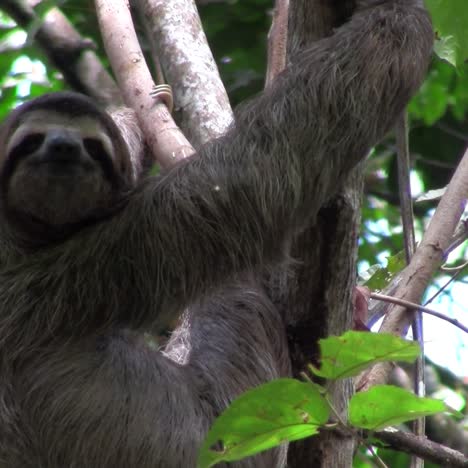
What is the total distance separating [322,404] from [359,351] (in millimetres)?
241

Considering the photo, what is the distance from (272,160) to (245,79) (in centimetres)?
507

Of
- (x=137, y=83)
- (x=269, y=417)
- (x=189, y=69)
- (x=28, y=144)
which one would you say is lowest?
(x=269, y=417)

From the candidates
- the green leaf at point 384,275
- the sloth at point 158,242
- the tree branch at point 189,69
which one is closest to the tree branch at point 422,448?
the sloth at point 158,242

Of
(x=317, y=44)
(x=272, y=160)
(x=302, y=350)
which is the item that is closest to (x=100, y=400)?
(x=302, y=350)

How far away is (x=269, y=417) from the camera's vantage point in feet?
11.6

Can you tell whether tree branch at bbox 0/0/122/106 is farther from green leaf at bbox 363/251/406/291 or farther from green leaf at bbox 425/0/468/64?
green leaf at bbox 425/0/468/64

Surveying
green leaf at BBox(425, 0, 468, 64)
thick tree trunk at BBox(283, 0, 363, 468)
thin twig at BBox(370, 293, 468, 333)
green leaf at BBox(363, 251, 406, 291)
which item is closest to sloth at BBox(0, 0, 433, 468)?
thick tree trunk at BBox(283, 0, 363, 468)

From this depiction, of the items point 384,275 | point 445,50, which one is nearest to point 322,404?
point 445,50

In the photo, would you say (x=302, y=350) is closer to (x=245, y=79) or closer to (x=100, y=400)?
(x=100, y=400)

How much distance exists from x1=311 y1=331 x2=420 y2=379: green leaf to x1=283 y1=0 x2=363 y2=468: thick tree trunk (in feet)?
4.98

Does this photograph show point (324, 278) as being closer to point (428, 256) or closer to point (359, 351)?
point (428, 256)

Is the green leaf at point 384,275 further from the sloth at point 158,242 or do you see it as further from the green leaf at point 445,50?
the green leaf at point 445,50

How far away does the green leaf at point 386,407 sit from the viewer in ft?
11.3

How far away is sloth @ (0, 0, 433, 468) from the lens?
546 cm
